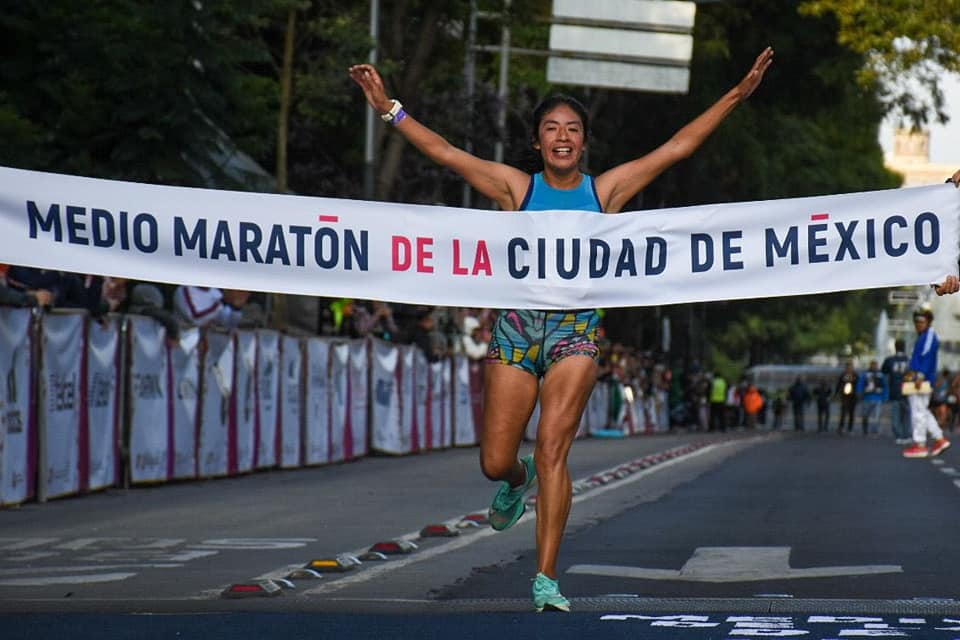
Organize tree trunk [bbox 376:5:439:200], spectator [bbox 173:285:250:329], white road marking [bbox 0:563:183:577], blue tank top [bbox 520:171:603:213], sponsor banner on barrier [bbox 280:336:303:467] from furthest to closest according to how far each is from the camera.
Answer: tree trunk [bbox 376:5:439:200]
sponsor banner on barrier [bbox 280:336:303:467]
spectator [bbox 173:285:250:329]
white road marking [bbox 0:563:183:577]
blue tank top [bbox 520:171:603:213]

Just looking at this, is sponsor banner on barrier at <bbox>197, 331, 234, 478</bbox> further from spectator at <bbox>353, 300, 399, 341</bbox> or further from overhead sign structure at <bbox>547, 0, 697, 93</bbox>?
overhead sign structure at <bbox>547, 0, 697, 93</bbox>

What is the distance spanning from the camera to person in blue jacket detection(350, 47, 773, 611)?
29.6 feet

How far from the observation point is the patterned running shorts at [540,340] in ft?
29.9

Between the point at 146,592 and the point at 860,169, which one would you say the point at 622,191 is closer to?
the point at 146,592

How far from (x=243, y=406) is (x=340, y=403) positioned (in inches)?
161

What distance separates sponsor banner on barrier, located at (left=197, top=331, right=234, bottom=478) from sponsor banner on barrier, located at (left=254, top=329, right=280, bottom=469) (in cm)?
101

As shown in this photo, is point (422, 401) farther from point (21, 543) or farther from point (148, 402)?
point (21, 543)

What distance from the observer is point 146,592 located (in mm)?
10039

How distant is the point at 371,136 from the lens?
112 feet

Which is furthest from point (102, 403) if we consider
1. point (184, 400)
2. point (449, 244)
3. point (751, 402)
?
point (751, 402)

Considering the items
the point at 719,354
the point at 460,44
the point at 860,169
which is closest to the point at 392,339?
the point at 460,44

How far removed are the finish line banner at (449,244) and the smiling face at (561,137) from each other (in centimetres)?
63

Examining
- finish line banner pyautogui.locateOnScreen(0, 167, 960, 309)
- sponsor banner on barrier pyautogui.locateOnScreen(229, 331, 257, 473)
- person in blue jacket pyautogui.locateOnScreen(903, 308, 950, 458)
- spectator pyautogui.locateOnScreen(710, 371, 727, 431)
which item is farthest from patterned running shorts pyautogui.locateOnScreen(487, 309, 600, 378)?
spectator pyautogui.locateOnScreen(710, 371, 727, 431)

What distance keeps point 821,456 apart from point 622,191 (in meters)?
21.8
